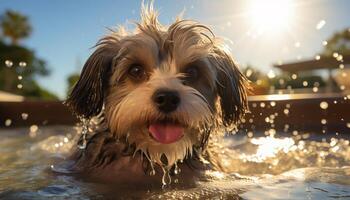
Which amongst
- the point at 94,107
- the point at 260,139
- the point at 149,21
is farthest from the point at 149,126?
the point at 260,139

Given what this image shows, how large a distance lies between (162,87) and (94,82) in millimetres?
1111

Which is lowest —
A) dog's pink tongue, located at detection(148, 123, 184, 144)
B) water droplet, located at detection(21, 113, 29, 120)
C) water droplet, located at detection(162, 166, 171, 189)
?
water droplet, located at detection(162, 166, 171, 189)

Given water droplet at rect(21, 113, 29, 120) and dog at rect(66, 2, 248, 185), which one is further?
water droplet at rect(21, 113, 29, 120)

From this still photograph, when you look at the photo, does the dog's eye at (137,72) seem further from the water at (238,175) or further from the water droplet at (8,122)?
the water droplet at (8,122)

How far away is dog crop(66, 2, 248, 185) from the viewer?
14.8 feet

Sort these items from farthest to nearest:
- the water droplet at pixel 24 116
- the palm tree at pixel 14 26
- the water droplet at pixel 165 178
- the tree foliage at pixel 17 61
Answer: the palm tree at pixel 14 26 → the tree foliage at pixel 17 61 → the water droplet at pixel 24 116 → the water droplet at pixel 165 178

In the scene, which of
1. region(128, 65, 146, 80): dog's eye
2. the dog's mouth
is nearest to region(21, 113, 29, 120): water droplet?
region(128, 65, 146, 80): dog's eye

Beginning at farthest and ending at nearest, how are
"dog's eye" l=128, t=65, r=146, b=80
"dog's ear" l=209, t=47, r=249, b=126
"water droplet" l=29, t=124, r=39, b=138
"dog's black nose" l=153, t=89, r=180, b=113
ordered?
"water droplet" l=29, t=124, r=39, b=138 < "dog's ear" l=209, t=47, r=249, b=126 < "dog's eye" l=128, t=65, r=146, b=80 < "dog's black nose" l=153, t=89, r=180, b=113

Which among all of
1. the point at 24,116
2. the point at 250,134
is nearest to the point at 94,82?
the point at 250,134

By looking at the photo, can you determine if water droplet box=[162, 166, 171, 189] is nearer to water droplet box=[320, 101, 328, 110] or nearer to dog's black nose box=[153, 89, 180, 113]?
dog's black nose box=[153, 89, 180, 113]

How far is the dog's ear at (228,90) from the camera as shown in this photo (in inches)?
217

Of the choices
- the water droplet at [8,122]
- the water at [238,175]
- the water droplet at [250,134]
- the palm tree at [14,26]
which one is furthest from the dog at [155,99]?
the palm tree at [14,26]

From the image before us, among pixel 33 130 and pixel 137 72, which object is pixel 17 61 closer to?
pixel 33 130

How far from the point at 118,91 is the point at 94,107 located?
48 centimetres
